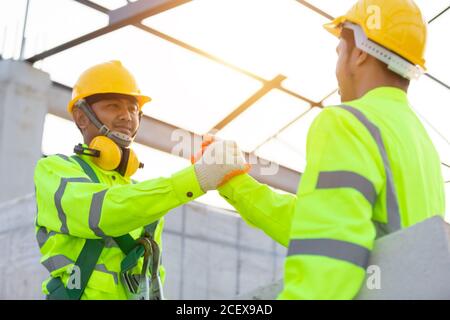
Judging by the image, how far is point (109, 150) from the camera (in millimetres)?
3883

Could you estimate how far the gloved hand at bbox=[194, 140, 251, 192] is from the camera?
3430mm

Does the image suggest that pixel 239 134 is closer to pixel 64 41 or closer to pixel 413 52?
pixel 64 41

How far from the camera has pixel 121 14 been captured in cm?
898

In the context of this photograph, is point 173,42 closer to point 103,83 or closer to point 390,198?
point 103,83

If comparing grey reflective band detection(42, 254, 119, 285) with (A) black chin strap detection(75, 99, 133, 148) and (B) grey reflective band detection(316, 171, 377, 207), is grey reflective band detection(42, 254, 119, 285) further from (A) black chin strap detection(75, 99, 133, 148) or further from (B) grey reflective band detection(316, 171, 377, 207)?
(B) grey reflective band detection(316, 171, 377, 207)

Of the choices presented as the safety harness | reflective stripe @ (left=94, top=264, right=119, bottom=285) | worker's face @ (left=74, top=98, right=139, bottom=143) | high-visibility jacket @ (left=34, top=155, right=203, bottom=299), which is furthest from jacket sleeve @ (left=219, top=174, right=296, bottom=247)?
worker's face @ (left=74, top=98, right=139, bottom=143)

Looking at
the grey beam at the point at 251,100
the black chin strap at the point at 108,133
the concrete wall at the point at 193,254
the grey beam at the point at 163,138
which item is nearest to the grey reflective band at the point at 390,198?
the black chin strap at the point at 108,133

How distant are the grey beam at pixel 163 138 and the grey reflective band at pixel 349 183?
6.36 m

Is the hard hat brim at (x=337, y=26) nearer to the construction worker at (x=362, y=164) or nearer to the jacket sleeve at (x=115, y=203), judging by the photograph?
the construction worker at (x=362, y=164)

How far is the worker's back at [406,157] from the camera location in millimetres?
2254

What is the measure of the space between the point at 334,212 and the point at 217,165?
143 centimetres

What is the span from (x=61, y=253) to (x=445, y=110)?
8474 millimetres

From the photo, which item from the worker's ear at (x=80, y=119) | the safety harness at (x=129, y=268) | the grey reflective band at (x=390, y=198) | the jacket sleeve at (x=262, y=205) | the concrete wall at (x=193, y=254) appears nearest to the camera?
the grey reflective band at (x=390, y=198)

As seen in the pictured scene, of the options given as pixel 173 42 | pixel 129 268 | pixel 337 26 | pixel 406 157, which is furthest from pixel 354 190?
pixel 173 42
